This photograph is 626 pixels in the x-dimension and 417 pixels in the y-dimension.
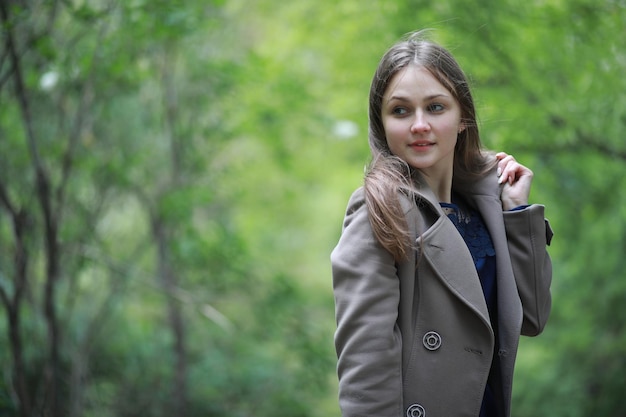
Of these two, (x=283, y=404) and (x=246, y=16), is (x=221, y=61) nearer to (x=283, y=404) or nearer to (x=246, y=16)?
(x=246, y=16)

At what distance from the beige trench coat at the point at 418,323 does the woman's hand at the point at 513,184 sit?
238 millimetres

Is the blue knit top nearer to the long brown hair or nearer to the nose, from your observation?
the long brown hair

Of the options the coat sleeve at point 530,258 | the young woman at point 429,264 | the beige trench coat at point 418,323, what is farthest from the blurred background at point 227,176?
the coat sleeve at point 530,258

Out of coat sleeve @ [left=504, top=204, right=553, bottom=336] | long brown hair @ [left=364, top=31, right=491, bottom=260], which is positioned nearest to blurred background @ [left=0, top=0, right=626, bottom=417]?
long brown hair @ [left=364, top=31, right=491, bottom=260]

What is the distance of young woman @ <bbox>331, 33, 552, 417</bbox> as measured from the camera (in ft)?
5.49

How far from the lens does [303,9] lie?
259 inches

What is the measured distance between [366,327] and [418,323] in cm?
16

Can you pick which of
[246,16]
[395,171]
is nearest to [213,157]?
[246,16]

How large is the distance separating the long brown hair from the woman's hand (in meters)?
0.06

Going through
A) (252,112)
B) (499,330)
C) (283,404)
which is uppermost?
(499,330)

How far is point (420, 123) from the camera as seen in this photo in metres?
1.83

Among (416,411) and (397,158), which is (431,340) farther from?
(397,158)

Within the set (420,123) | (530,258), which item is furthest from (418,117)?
(530,258)

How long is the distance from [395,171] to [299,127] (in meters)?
4.99
